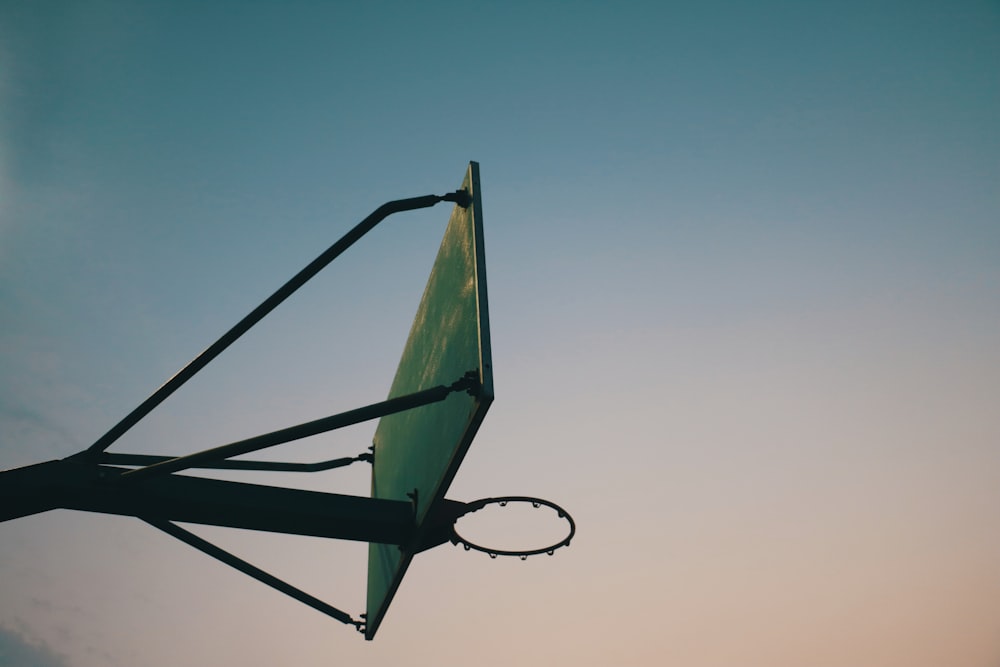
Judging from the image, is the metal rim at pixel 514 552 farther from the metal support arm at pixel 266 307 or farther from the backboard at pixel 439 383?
the metal support arm at pixel 266 307

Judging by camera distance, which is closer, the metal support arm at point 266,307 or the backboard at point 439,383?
the backboard at point 439,383

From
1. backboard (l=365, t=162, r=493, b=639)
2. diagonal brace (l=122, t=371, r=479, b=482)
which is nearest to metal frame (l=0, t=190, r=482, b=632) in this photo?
diagonal brace (l=122, t=371, r=479, b=482)

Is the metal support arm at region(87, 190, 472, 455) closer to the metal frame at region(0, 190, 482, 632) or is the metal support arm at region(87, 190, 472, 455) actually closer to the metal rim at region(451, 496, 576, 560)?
the metal frame at region(0, 190, 482, 632)

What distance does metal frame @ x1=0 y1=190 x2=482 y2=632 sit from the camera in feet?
11.4

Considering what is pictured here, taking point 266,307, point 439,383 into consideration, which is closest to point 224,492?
point 266,307

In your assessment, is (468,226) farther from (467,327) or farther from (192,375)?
(192,375)

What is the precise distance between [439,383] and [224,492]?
1.33m

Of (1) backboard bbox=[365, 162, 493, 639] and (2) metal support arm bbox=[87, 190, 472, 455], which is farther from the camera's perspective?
(2) metal support arm bbox=[87, 190, 472, 455]

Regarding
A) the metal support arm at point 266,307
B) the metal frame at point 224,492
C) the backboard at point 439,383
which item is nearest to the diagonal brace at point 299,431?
the metal frame at point 224,492

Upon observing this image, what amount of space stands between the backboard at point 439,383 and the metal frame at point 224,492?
122 mm

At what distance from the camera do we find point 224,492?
12.7ft

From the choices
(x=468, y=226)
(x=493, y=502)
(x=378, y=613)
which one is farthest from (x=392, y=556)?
(x=468, y=226)

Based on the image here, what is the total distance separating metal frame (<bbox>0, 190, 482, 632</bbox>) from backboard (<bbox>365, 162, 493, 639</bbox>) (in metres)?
0.12

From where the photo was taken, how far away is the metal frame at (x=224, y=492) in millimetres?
3477
